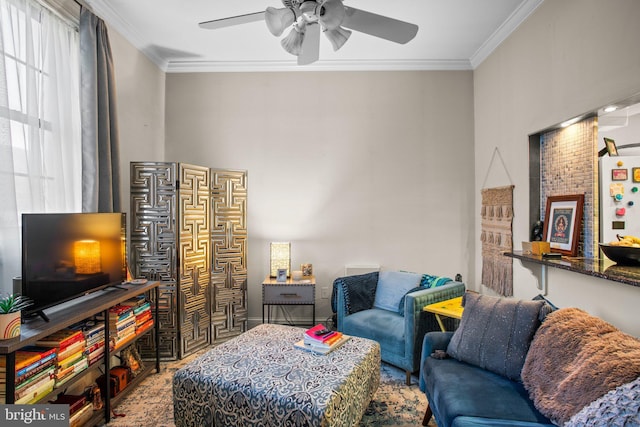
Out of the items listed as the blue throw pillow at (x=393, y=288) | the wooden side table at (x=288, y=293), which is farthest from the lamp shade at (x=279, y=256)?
the blue throw pillow at (x=393, y=288)

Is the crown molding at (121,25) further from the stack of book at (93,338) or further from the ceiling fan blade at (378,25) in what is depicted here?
the stack of book at (93,338)

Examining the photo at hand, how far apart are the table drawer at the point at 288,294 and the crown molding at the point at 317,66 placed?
233cm

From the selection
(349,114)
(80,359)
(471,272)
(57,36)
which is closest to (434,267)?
(471,272)

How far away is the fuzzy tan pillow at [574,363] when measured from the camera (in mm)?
1251

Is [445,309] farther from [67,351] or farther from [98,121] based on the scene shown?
[98,121]

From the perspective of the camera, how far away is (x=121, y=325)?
7.36 feet

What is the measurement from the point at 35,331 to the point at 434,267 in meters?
3.31

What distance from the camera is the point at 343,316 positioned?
292cm

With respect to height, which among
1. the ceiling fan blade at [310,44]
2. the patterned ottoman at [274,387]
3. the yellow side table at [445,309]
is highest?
the ceiling fan blade at [310,44]

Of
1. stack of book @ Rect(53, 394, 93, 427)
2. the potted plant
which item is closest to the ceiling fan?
the potted plant

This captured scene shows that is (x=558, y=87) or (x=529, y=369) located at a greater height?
(x=558, y=87)

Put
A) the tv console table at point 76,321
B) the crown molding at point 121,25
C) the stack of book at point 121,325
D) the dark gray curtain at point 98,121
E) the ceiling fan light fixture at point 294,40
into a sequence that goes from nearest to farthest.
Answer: the tv console table at point 76,321, the ceiling fan light fixture at point 294,40, the stack of book at point 121,325, the dark gray curtain at point 98,121, the crown molding at point 121,25

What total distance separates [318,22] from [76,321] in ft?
6.97

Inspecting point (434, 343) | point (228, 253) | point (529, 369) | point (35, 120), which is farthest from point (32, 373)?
point (529, 369)
